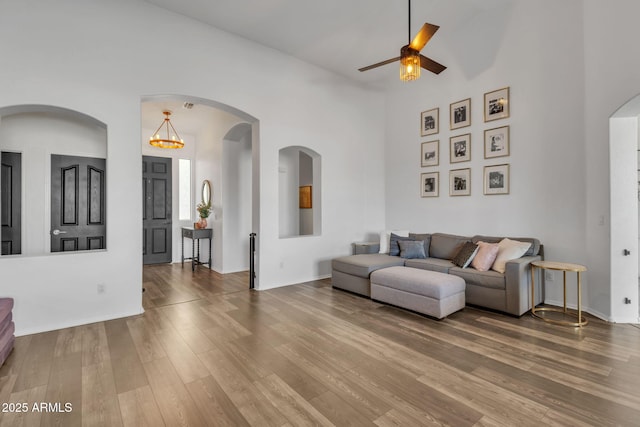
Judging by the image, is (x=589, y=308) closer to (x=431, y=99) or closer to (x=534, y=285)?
(x=534, y=285)

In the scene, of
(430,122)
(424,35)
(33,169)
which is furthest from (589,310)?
(33,169)

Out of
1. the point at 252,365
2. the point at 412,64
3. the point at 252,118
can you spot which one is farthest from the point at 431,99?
the point at 252,365

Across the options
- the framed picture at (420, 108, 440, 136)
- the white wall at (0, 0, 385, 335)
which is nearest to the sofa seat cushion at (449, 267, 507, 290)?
the white wall at (0, 0, 385, 335)

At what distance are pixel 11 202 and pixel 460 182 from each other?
21.2ft

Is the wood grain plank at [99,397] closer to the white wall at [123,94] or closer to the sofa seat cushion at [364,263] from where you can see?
the white wall at [123,94]

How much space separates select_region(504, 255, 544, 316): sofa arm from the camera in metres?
3.51

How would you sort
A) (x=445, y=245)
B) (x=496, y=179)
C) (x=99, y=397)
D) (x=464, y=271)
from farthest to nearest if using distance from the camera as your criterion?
1. (x=445, y=245)
2. (x=496, y=179)
3. (x=464, y=271)
4. (x=99, y=397)

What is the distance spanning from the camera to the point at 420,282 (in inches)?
144

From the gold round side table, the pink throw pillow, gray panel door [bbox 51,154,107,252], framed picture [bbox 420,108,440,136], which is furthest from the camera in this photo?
framed picture [bbox 420,108,440,136]

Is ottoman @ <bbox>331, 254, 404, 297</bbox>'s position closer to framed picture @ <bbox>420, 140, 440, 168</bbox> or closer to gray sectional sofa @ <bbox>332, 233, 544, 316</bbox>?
gray sectional sofa @ <bbox>332, 233, 544, 316</bbox>

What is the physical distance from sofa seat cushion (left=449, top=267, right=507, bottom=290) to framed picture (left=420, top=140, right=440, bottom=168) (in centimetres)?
215

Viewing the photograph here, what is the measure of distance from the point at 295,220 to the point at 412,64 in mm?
4842

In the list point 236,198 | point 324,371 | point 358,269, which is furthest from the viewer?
point 236,198

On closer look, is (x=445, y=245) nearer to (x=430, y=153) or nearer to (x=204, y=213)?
(x=430, y=153)
